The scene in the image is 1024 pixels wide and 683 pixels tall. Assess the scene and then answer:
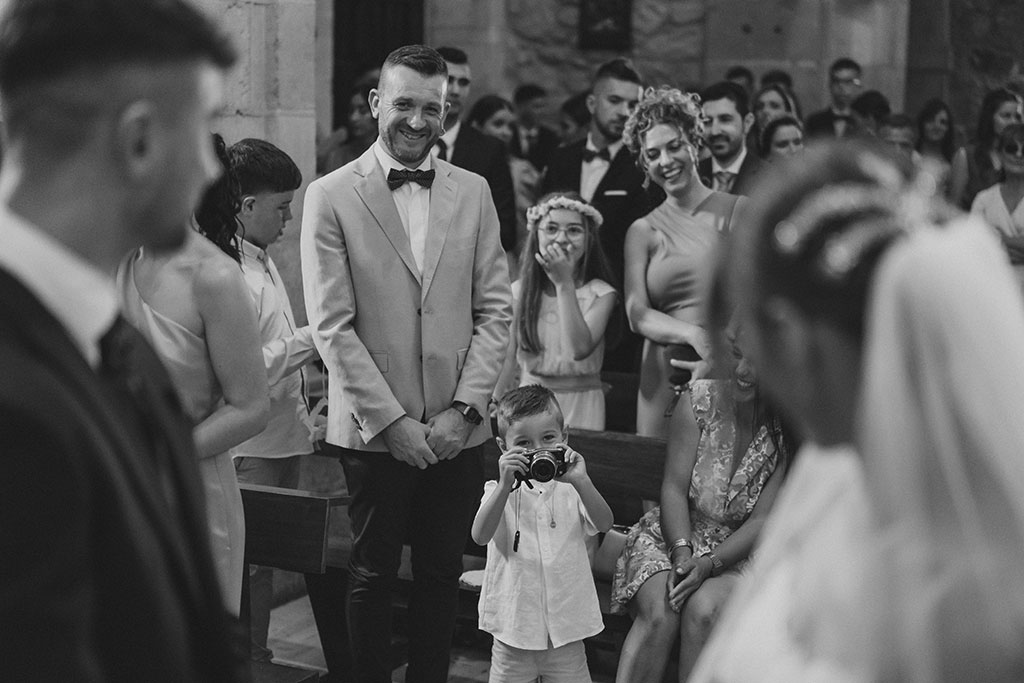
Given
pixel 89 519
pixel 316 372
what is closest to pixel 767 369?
pixel 89 519

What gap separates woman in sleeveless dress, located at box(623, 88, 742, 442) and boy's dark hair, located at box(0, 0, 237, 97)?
3281 mm

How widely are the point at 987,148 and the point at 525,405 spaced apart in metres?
4.75

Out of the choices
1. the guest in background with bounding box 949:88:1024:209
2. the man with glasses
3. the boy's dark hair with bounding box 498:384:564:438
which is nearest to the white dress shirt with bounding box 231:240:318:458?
the boy's dark hair with bounding box 498:384:564:438

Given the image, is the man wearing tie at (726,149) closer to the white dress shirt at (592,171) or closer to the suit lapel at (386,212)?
the white dress shirt at (592,171)

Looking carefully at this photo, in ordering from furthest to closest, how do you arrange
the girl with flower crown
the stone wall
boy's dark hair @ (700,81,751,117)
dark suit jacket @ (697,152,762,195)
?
the stone wall → boy's dark hair @ (700,81,751,117) → dark suit jacket @ (697,152,762,195) → the girl with flower crown

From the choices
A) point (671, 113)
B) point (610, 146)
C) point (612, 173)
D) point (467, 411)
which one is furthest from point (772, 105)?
point (467, 411)

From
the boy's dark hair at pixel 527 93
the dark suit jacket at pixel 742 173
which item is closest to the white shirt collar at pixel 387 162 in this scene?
the dark suit jacket at pixel 742 173

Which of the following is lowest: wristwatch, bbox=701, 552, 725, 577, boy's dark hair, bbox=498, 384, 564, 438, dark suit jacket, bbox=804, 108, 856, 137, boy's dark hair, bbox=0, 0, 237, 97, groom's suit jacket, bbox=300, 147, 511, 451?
wristwatch, bbox=701, 552, 725, 577

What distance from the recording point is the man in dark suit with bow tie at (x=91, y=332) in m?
1.28

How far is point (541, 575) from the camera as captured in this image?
358 centimetres

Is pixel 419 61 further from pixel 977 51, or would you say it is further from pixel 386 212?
pixel 977 51

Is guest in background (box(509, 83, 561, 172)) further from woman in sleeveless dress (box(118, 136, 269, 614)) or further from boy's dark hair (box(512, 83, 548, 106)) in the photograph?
woman in sleeveless dress (box(118, 136, 269, 614))

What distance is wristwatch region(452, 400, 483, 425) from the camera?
12.1 feet

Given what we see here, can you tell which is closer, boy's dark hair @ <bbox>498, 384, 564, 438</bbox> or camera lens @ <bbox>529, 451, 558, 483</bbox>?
camera lens @ <bbox>529, 451, 558, 483</bbox>
